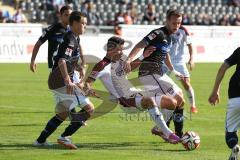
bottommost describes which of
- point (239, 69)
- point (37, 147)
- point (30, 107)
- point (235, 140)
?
point (30, 107)

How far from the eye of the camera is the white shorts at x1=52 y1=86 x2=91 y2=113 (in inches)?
443

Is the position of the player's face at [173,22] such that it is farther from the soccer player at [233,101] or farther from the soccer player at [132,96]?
the soccer player at [233,101]

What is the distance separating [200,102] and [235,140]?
29.8 ft

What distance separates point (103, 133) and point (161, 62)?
5.98ft

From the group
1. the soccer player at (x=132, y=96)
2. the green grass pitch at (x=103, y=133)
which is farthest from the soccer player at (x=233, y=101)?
the soccer player at (x=132, y=96)

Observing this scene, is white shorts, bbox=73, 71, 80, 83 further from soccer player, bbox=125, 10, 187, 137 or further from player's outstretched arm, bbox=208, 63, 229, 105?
player's outstretched arm, bbox=208, 63, 229, 105

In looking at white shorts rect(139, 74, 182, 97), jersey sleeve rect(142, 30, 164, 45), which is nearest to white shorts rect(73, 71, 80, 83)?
jersey sleeve rect(142, 30, 164, 45)

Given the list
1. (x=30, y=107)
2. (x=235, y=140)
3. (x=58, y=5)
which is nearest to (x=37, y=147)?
(x=235, y=140)

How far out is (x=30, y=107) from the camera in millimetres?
16781

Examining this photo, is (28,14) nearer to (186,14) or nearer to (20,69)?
(186,14)

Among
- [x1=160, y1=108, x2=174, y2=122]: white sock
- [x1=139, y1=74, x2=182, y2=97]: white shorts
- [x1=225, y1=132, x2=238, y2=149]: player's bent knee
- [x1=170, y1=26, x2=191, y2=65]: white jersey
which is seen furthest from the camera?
[x1=170, y1=26, x2=191, y2=65]: white jersey

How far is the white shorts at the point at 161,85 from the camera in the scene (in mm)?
12180

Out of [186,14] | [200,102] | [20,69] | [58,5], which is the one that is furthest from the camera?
[186,14]

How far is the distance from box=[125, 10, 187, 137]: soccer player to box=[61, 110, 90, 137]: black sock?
1123 millimetres
